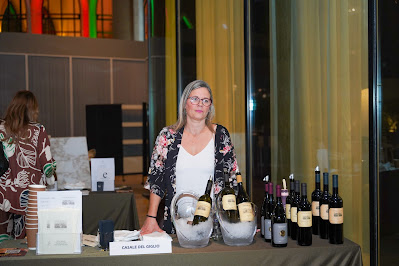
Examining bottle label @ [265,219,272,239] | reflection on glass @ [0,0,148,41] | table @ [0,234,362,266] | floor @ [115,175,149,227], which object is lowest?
floor @ [115,175,149,227]

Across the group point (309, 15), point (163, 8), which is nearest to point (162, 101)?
point (163, 8)

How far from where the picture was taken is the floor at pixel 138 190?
775 centimetres

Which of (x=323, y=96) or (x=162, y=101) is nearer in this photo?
(x=323, y=96)

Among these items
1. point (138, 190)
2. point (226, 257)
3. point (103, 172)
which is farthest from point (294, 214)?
point (138, 190)

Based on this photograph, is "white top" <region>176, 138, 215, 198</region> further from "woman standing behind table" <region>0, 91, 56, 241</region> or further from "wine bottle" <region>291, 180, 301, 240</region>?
"woman standing behind table" <region>0, 91, 56, 241</region>

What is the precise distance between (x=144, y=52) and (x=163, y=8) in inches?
183

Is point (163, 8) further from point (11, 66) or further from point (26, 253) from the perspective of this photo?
point (26, 253)

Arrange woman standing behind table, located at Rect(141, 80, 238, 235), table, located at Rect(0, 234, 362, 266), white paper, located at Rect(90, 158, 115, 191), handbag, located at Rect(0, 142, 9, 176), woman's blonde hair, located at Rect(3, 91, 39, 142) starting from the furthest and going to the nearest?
white paper, located at Rect(90, 158, 115, 191), woman's blonde hair, located at Rect(3, 91, 39, 142), handbag, located at Rect(0, 142, 9, 176), woman standing behind table, located at Rect(141, 80, 238, 235), table, located at Rect(0, 234, 362, 266)

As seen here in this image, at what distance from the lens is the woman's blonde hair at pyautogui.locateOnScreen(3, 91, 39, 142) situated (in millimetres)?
3752

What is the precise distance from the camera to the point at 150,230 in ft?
7.93

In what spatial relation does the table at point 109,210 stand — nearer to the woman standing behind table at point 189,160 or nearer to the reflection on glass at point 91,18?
the woman standing behind table at point 189,160

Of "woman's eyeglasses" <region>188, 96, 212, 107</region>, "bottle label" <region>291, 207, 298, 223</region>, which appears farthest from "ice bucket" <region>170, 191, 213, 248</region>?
"woman's eyeglasses" <region>188, 96, 212, 107</region>

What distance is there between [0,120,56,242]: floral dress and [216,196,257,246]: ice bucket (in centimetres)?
213

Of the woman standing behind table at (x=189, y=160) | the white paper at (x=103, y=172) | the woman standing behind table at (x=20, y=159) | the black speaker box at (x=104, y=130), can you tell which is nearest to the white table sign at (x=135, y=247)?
the woman standing behind table at (x=189, y=160)
